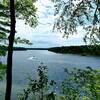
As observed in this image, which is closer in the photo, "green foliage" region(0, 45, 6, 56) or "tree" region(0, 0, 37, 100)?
"tree" region(0, 0, 37, 100)

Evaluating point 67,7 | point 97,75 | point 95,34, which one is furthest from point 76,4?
point 97,75

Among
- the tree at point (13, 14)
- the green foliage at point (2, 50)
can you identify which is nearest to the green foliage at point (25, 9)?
the tree at point (13, 14)

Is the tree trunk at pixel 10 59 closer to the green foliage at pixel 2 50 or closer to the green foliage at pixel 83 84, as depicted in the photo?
the green foliage at pixel 83 84

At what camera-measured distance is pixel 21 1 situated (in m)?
15.0

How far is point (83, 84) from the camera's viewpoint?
51.0ft

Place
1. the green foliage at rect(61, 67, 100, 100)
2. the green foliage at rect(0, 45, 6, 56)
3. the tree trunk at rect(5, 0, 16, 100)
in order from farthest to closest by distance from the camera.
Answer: the green foliage at rect(0, 45, 6, 56)
the tree trunk at rect(5, 0, 16, 100)
the green foliage at rect(61, 67, 100, 100)

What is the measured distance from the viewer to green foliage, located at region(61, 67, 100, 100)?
12.8 metres

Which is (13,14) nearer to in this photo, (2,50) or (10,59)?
(10,59)

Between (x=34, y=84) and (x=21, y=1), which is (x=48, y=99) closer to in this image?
(x=34, y=84)

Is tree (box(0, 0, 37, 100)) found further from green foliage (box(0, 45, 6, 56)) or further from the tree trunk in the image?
green foliage (box(0, 45, 6, 56))

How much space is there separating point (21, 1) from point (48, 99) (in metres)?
4.77

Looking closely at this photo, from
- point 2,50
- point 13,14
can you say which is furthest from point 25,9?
point 2,50

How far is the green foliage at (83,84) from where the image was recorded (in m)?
12.8

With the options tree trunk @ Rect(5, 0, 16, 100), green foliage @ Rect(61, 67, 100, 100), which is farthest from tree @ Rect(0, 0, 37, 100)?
green foliage @ Rect(61, 67, 100, 100)
